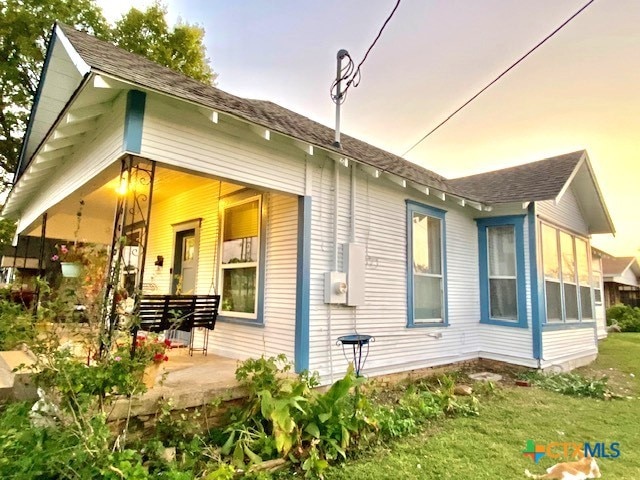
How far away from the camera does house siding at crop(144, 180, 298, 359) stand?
5.19m

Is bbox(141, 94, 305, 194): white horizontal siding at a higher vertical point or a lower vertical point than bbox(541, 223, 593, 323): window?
higher

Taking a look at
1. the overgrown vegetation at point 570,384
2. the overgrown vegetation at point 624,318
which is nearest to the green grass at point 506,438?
the overgrown vegetation at point 570,384

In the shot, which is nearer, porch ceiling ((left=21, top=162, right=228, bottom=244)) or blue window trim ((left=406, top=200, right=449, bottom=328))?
porch ceiling ((left=21, top=162, right=228, bottom=244))

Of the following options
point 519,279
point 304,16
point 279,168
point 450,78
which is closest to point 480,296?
point 519,279

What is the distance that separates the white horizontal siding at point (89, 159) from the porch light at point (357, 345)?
3.40 m

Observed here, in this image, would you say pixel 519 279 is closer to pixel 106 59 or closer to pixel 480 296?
pixel 480 296

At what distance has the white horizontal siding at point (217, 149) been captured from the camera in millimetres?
3920

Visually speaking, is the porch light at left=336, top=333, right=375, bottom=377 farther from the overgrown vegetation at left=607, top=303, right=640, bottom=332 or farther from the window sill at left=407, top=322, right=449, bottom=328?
the overgrown vegetation at left=607, top=303, right=640, bottom=332

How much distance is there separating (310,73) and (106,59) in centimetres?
678

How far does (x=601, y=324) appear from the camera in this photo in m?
16.4

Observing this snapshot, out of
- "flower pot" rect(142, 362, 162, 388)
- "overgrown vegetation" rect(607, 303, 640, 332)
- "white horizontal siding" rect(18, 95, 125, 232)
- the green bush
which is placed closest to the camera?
the green bush

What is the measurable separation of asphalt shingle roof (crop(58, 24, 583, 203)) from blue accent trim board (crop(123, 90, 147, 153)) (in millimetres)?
209

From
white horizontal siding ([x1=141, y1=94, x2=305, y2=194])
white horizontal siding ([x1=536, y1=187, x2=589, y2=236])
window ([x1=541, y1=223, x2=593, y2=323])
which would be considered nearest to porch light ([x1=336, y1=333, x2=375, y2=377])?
white horizontal siding ([x1=141, y1=94, x2=305, y2=194])

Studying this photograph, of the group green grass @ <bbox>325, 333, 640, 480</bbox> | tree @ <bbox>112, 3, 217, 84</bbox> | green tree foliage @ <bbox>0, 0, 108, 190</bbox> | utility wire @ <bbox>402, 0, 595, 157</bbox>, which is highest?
tree @ <bbox>112, 3, 217, 84</bbox>
